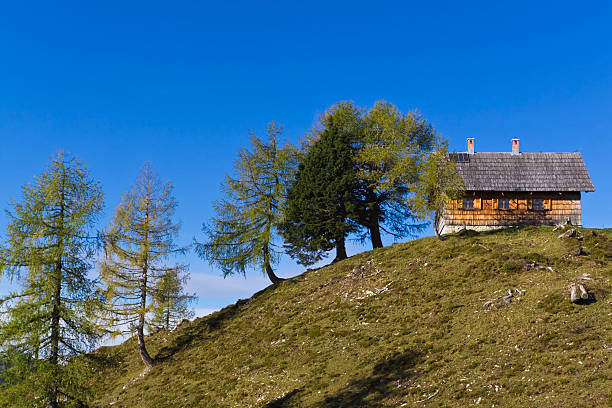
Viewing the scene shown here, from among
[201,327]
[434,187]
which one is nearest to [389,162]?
[434,187]

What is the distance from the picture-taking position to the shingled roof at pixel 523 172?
4753 centimetres

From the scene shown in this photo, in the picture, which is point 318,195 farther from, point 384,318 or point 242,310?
point 384,318

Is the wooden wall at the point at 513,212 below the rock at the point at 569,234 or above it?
above

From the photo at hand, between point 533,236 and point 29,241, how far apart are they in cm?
3514

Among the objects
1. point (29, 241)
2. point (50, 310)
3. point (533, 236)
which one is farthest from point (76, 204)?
point (533, 236)

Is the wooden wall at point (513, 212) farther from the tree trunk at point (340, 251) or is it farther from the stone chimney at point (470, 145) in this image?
the tree trunk at point (340, 251)

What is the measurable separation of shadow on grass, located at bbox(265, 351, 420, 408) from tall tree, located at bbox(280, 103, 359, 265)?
21.1 meters

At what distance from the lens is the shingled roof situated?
47.5 metres

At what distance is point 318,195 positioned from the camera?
46.4 m

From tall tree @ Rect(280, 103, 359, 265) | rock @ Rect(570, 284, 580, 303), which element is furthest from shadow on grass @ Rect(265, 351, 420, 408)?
tall tree @ Rect(280, 103, 359, 265)

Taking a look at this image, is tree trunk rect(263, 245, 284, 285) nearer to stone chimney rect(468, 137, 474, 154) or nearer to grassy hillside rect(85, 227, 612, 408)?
grassy hillside rect(85, 227, 612, 408)

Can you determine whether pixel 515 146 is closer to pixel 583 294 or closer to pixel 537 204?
pixel 537 204

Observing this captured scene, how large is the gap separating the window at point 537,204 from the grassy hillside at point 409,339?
17.2ft

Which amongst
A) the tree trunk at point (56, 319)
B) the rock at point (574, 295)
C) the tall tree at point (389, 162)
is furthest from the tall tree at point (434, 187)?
the tree trunk at point (56, 319)
